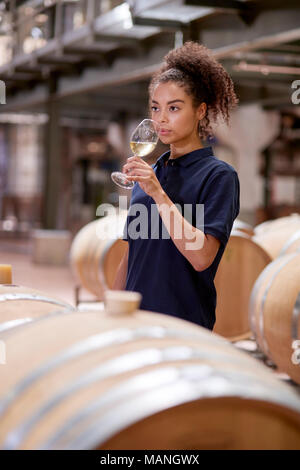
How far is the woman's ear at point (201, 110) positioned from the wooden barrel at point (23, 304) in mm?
723

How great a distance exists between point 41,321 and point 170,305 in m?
0.85

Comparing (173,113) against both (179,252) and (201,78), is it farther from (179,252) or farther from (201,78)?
(179,252)

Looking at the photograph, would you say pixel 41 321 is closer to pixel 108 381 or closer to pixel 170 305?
pixel 108 381

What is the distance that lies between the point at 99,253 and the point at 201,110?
5216 mm

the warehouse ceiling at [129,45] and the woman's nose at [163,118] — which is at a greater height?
the warehouse ceiling at [129,45]

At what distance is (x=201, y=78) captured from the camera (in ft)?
7.55

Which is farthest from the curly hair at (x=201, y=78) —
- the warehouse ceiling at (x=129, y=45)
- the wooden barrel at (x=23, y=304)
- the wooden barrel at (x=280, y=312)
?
the warehouse ceiling at (x=129, y=45)

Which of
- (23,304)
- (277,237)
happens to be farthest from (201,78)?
(277,237)

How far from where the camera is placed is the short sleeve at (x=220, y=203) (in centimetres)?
207

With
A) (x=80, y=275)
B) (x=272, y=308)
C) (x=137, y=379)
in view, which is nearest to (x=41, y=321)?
(x=137, y=379)

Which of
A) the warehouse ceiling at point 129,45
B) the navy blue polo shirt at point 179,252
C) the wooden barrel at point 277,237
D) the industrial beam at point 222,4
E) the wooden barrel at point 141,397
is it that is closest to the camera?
the wooden barrel at point 141,397

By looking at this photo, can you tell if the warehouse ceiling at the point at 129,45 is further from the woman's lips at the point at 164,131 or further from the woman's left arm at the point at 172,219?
the woman's left arm at the point at 172,219

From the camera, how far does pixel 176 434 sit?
3.55 feet

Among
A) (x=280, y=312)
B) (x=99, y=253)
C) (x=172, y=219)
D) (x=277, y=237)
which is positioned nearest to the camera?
(x=172, y=219)
